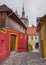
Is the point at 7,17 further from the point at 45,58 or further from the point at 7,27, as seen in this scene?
the point at 45,58

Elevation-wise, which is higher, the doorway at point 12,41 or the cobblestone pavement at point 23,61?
the doorway at point 12,41

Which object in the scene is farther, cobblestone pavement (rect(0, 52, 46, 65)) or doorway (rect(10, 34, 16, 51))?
doorway (rect(10, 34, 16, 51))

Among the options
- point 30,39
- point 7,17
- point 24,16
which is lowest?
point 30,39

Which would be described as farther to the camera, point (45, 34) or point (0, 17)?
point (0, 17)

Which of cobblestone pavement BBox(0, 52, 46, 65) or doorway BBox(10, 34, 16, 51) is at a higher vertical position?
doorway BBox(10, 34, 16, 51)

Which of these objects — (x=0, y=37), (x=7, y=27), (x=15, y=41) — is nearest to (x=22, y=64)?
(x=0, y=37)

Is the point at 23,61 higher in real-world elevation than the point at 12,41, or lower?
lower

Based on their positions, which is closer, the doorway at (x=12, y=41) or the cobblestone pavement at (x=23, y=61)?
the cobblestone pavement at (x=23, y=61)

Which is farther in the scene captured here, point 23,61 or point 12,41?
point 12,41

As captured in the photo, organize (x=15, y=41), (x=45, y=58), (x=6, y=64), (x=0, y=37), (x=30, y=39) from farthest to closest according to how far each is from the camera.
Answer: (x=30, y=39)
(x=15, y=41)
(x=45, y=58)
(x=0, y=37)
(x=6, y=64)

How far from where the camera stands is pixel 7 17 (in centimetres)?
2139

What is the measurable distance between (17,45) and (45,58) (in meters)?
9.88

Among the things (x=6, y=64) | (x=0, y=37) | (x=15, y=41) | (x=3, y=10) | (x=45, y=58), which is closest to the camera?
(x=6, y=64)

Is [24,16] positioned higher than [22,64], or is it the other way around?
[24,16]
